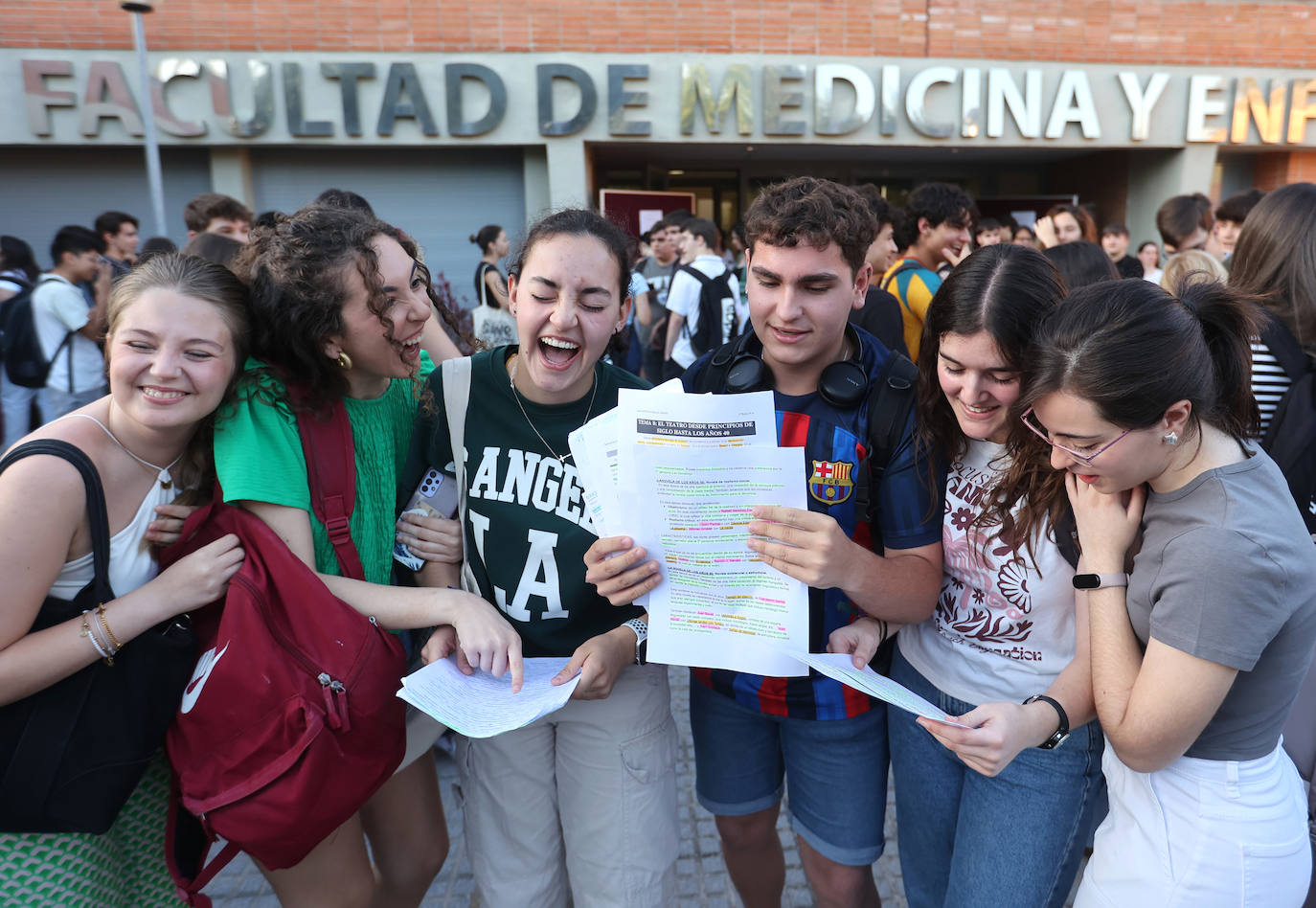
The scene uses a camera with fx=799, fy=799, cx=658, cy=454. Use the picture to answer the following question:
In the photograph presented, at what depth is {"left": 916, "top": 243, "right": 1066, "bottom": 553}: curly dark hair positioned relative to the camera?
1.67m

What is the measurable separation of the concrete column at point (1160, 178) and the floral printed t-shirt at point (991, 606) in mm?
13097

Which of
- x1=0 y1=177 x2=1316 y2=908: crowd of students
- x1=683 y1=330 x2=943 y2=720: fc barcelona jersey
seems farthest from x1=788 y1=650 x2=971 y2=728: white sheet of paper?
x1=683 y1=330 x2=943 y2=720: fc barcelona jersey

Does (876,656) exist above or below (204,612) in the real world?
below

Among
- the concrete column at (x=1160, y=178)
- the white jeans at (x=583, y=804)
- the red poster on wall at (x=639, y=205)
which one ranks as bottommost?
the white jeans at (x=583, y=804)

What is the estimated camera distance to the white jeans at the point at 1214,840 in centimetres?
146

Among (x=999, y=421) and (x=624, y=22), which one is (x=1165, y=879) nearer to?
(x=999, y=421)

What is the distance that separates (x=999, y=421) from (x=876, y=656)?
0.73 meters

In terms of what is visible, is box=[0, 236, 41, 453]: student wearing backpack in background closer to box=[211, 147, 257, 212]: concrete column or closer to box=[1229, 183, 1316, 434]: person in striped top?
box=[1229, 183, 1316, 434]: person in striped top

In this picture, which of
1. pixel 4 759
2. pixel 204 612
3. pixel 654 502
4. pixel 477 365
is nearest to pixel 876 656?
pixel 654 502

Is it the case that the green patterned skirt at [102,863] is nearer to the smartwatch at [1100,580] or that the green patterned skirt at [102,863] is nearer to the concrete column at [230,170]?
the smartwatch at [1100,580]

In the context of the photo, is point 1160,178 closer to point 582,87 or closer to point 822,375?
point 582,87

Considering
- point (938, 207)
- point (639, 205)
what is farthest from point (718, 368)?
point (639, 205)

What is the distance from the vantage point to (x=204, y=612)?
175 cm

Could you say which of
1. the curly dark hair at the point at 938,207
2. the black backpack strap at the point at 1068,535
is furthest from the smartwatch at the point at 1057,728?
the curly dark hair at the point at 938,207
